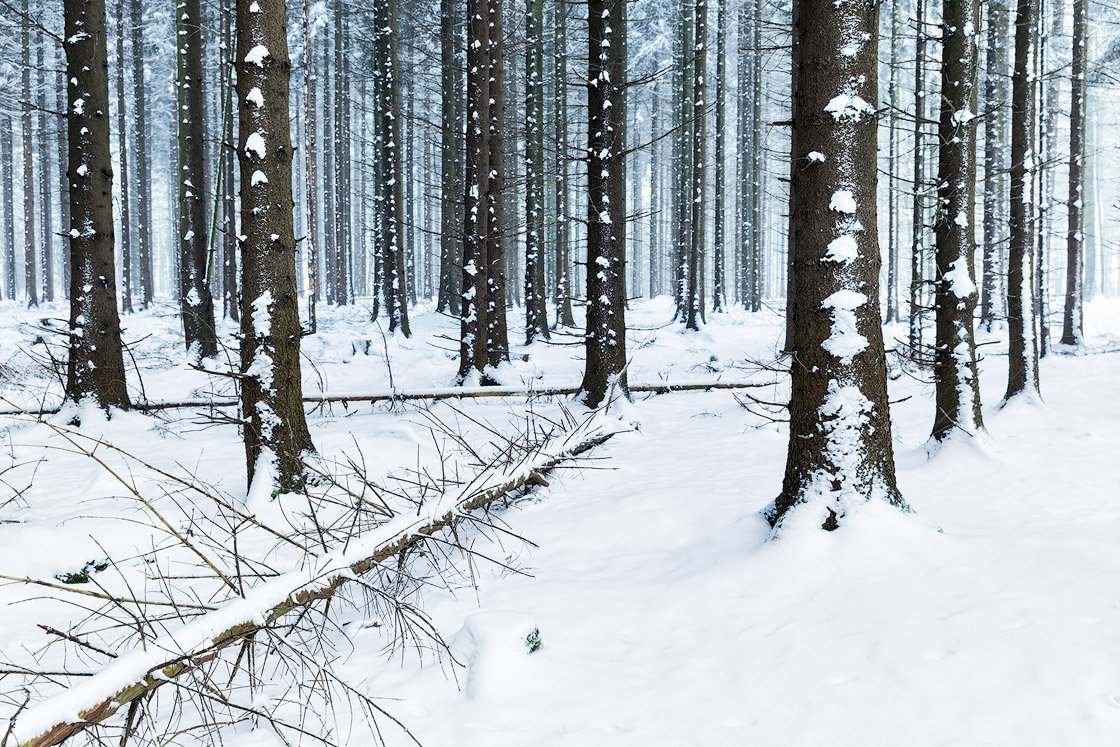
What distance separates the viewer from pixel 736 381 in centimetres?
1079

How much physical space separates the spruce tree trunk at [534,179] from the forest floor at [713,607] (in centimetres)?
1024

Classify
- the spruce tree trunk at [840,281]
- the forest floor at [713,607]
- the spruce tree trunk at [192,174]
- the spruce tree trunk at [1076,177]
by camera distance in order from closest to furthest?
the forest floor at [713,607] → the spruce tree trunk at [840,281] → the spruce tree trunk at [1076,177] → the spruce tree trunk at [192,174]

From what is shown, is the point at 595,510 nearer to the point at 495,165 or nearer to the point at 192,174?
the point at 495,165

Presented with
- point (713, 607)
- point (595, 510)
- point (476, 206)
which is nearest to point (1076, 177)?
point (476, 206)

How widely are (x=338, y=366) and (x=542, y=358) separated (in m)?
4.42

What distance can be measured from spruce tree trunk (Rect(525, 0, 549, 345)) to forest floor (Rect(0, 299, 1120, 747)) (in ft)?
33.6

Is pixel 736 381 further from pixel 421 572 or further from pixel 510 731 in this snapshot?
pixel 510 731

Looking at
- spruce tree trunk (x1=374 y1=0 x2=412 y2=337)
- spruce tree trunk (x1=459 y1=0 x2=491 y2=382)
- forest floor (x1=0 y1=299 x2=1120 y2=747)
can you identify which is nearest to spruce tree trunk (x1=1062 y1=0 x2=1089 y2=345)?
forest floor (x1=0 y1=299 x2=1120 y2=747)

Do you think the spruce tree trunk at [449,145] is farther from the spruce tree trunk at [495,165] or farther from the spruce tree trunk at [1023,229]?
the spruce tree trunk at [1023,229]

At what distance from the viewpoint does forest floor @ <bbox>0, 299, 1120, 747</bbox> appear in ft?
7.24

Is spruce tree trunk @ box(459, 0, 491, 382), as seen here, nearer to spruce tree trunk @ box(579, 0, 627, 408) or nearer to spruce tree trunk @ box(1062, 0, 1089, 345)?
spruce tree trunk @ box(579, 0, 627, 408)

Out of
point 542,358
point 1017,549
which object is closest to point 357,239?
point 542,358

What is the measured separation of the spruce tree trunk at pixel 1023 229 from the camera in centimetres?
769

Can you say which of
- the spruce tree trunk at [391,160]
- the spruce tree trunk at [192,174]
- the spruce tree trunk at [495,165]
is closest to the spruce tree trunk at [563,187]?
the spruce tree trunk at [391,160]
